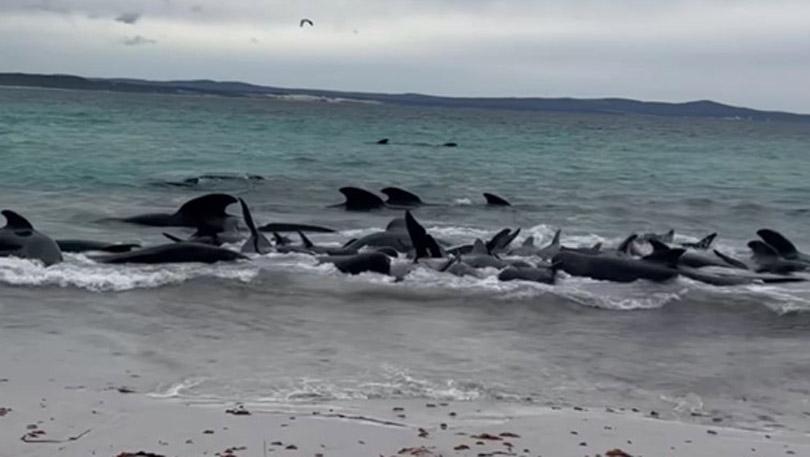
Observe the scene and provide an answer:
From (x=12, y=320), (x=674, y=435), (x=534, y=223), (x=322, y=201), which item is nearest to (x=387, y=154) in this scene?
(x=322, y=201)

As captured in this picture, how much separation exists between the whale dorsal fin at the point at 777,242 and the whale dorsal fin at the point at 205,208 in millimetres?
8626

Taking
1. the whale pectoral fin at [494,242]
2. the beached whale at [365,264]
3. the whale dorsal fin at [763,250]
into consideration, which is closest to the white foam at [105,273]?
the beached whale at [365,264]

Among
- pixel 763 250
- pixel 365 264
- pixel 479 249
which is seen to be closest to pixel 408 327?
pixel 365 264

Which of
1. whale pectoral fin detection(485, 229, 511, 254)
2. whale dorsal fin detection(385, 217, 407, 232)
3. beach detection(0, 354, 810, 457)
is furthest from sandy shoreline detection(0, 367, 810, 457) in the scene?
whale dorsal fin detection(385, 217, 407, 232)

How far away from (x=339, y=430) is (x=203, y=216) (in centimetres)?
1294

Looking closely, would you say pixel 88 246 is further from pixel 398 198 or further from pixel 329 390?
pixel 398 198

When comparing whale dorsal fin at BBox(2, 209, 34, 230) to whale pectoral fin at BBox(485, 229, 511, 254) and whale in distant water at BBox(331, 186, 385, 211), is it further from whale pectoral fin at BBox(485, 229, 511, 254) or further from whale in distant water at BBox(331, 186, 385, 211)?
whale in distant water at BBox(331, 186, 385, 211)

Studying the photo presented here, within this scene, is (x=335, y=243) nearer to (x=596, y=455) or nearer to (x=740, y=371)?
(x=740, y=371)

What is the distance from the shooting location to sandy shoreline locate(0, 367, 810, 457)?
749 cm

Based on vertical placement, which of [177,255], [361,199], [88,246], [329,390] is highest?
[329,390]

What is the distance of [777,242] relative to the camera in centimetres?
1945

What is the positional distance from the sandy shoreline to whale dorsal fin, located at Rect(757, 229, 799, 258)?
11132 millimetres

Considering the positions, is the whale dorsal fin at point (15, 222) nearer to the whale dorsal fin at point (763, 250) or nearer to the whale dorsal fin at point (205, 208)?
the whale dorsal fin at point (205, 208)

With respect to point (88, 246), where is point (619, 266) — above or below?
above
